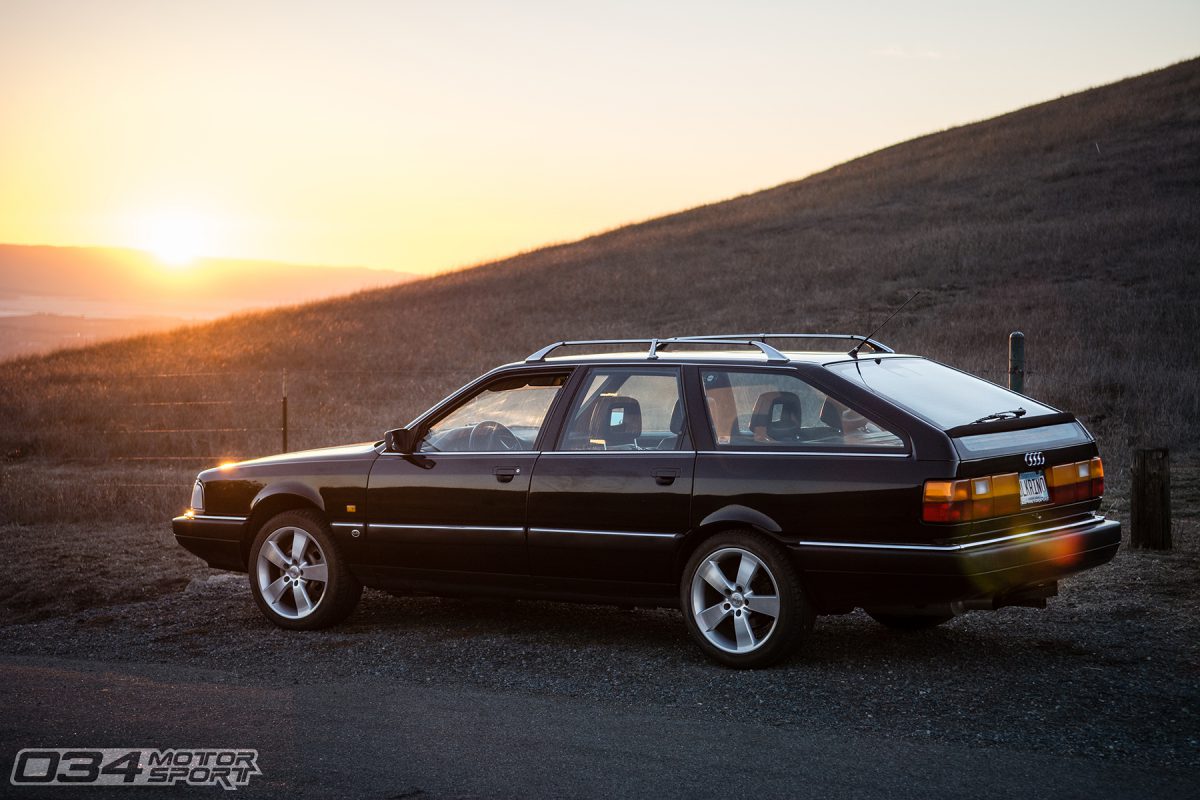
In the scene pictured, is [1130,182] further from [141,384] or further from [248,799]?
[248,799]

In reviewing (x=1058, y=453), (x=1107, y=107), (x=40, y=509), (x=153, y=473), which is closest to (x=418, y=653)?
(x=1058, y=453)

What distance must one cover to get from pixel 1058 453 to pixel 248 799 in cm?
420

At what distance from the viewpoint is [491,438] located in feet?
24.8

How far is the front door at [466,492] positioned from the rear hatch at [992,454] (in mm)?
1864

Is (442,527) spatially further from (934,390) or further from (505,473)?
(934,390)

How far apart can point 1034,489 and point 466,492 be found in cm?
307

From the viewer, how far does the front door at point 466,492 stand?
729 centimetres

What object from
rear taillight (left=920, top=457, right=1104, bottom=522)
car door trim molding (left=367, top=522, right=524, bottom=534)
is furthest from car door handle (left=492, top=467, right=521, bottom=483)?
rear taillight (left=920, top=457, right=1104, bottom=522)

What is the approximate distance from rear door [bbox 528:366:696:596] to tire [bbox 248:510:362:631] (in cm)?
136

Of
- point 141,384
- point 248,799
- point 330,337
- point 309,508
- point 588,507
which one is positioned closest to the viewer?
point 248,799

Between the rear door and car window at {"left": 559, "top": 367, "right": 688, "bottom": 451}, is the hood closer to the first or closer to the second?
A: the rear door

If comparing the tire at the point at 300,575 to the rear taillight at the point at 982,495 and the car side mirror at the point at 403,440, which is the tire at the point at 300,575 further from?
the rear taillight at the point at 982,495

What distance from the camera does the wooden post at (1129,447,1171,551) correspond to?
383 inches

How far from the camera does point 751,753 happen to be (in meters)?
5.17
